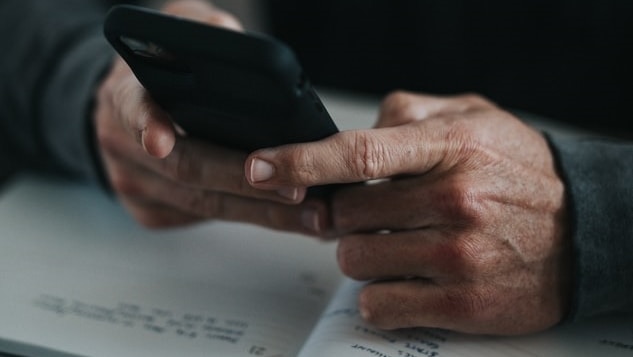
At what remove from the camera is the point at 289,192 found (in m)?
0.56

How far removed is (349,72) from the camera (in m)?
1.19

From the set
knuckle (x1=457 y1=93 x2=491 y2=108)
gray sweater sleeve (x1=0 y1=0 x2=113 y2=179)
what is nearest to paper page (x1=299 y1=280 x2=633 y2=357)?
knuckle (x1=457 y1=93 x2=491 y2=108)

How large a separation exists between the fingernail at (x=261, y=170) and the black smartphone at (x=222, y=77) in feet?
0.06

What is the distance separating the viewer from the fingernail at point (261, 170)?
0.52m

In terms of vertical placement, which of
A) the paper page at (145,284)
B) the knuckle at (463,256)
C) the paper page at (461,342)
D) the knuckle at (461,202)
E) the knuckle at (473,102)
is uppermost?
the knuckle at (473,102)

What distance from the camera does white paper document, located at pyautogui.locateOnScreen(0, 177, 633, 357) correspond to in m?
0.57

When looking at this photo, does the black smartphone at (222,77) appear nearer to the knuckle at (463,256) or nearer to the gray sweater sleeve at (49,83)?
the knuckle at (463,256)

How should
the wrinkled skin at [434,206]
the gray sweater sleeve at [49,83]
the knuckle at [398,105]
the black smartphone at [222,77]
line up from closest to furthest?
the black smartphone at [222,77] → the wrinkled skin at [434,206] → the knuckle at [398,105] → the gray sweater sleeve at [49,83]

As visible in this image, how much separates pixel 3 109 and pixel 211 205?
37cm

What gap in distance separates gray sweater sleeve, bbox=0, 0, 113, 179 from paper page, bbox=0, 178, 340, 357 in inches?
2.4

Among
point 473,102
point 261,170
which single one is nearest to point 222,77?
point 261,170

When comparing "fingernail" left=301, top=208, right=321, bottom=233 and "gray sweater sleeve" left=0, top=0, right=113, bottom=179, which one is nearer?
"fingernail" left=301, top=208, right=321, bottom=233

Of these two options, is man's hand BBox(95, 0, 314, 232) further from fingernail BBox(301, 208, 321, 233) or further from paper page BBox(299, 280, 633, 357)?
paper page BBox(299, 280, 633, 357)

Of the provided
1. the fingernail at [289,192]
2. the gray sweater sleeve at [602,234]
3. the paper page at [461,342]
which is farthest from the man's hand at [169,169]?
the gray sweater sleeve at [602,234]
